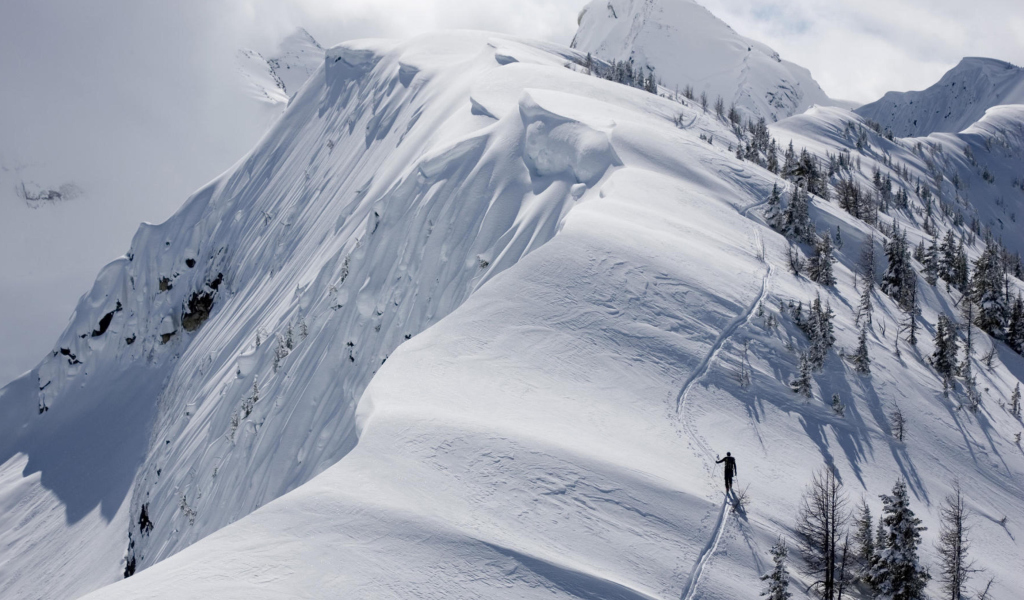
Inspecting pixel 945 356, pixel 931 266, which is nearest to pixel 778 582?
pixel 945 356

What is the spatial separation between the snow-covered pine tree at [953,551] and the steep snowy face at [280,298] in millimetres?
12478

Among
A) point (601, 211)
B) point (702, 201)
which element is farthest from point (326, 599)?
point (702, 201)

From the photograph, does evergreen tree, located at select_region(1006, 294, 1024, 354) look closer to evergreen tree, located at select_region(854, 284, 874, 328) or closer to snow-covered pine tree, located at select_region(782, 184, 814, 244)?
evergreen tree, located at select_region(854, 284, 874, 328)

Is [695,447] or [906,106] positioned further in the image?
[906,106]

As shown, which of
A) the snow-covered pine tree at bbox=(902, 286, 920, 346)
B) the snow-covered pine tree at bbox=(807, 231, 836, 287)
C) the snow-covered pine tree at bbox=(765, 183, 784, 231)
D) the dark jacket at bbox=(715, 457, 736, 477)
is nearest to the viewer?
the dark jacket at bbox=(715, 457, 736, 477)

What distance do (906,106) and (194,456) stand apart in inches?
8129

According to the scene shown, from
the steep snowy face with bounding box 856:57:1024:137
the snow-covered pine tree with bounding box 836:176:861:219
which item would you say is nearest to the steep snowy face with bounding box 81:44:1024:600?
the snow-covered pine tree with bounding box 836:176:861:219

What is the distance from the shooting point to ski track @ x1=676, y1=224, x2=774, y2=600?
36.8 feet

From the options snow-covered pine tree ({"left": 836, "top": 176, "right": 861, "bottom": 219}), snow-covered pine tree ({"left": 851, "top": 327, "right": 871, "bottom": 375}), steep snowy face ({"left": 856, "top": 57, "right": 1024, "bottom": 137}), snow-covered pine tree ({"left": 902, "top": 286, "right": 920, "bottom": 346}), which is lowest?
snow-covered pine tree ({"left": 851, "top": 327, "right": 871, "bottom": 375})

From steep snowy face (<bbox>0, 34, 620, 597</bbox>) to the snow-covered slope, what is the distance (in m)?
0.23

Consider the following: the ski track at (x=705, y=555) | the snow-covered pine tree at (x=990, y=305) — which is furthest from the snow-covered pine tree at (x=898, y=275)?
the ski track at (x=705, y=555)

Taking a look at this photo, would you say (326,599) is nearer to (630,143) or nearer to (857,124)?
(630,143)

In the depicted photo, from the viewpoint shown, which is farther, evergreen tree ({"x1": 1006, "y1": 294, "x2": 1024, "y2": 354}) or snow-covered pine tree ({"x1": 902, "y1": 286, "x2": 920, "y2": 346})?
evergreen tree ({"x1": 1006, "y1": 294, "x2": 1024, "y2": 354})

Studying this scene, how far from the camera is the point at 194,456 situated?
3362cm
